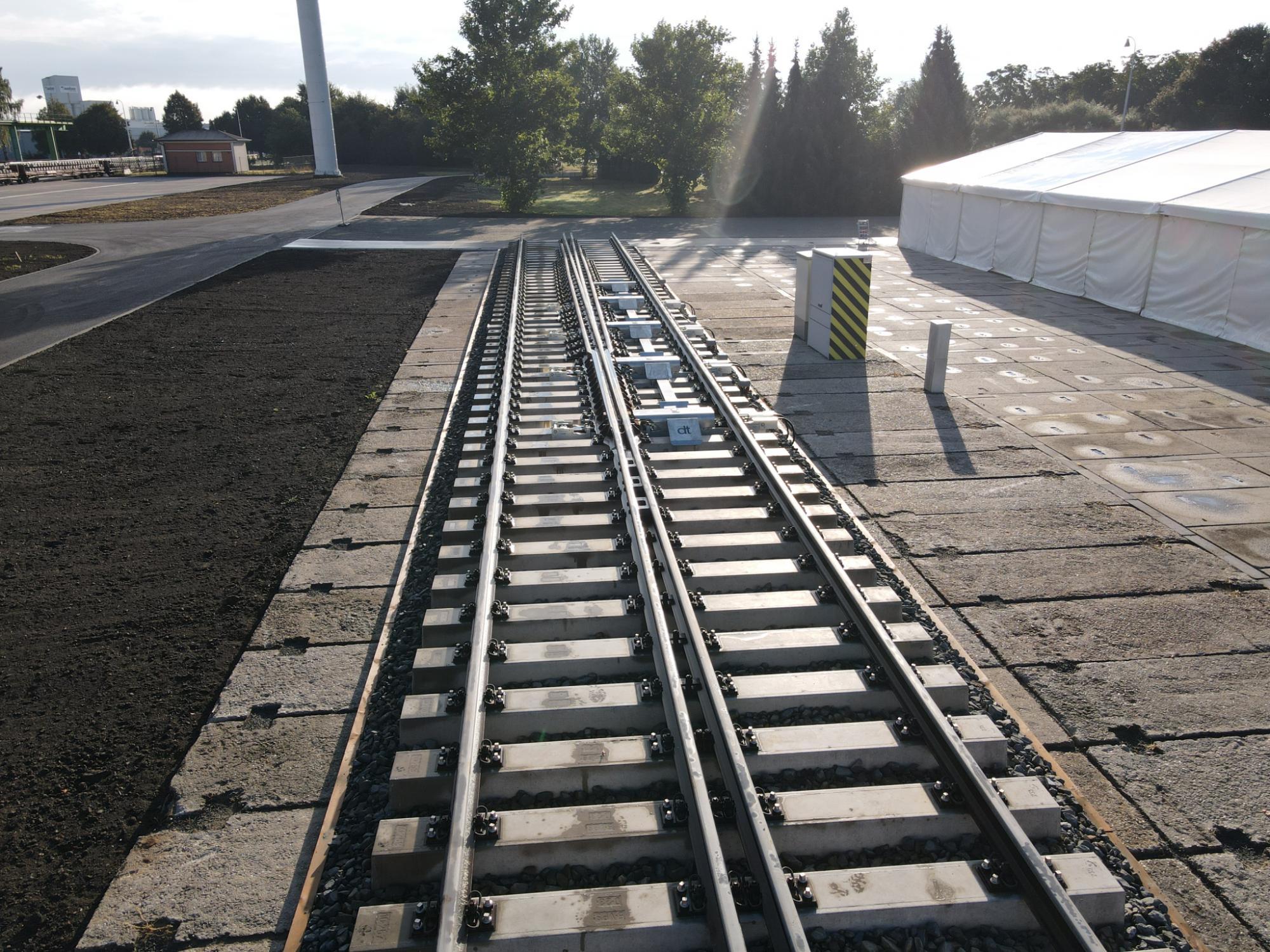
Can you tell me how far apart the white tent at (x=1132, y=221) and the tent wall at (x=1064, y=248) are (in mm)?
29

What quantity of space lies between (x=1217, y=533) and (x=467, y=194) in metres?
48.5

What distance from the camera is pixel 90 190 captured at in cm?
4900

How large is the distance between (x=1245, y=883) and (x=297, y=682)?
17.0 ft

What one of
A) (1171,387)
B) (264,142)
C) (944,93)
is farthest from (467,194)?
(264,142)

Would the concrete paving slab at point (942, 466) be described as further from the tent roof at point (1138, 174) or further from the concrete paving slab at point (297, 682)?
the tent roof at point (1138, 174)

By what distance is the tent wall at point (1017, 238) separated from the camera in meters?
20.5

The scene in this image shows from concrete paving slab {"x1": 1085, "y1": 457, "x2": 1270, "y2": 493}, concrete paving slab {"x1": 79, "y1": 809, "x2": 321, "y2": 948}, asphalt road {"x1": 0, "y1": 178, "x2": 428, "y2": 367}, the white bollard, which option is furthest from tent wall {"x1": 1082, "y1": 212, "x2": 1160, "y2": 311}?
asphalt road {"x1": 0, "y1": 178, "x2": 428, "y2": 367}

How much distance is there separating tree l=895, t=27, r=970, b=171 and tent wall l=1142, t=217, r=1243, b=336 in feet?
85.3

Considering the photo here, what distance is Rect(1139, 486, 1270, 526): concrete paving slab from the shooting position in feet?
25.7

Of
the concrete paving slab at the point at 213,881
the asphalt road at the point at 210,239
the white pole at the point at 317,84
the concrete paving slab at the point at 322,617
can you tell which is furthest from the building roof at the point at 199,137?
the concrete paving slab at the point at 213,881

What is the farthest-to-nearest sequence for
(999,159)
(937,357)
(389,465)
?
(999,159) < (937,357) < (389,465)

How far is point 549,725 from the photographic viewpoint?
185 inches

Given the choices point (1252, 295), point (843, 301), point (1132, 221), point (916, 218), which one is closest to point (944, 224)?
point (916, 218)

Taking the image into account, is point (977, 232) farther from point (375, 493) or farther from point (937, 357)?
point (375, 493)
